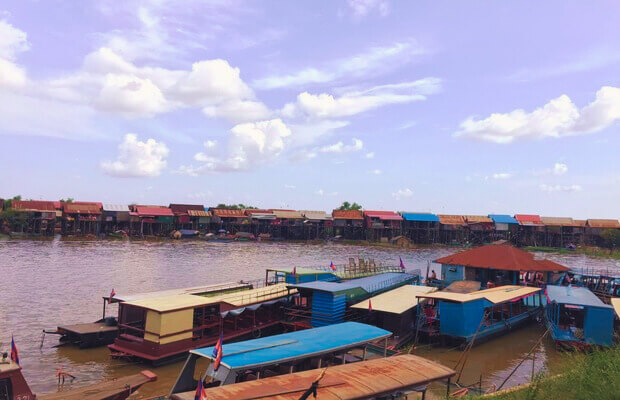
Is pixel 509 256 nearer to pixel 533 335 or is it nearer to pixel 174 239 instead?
pixel 533 335

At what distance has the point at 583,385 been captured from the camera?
10938 mm

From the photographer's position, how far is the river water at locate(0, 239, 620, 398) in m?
17.7

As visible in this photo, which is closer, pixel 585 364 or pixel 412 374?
pixel 412 374

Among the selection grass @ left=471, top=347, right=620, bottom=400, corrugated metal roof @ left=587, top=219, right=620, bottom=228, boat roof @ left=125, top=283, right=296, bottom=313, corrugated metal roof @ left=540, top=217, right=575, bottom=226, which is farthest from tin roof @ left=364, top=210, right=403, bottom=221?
grass @ left=471, top=347, right=620, bottom=400

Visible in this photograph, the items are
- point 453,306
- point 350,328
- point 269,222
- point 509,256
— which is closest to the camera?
point 350,328

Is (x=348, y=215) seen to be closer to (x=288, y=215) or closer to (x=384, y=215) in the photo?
(x=384, y=215)

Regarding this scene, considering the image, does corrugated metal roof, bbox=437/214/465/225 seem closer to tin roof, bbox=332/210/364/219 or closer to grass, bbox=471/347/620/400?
tin roof, bbox=332/210/364/219

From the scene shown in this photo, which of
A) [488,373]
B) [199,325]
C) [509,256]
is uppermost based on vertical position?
[509,256]

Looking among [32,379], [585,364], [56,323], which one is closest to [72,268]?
[56,323]

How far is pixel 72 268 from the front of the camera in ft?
134

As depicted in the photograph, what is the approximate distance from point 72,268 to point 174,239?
112 feet

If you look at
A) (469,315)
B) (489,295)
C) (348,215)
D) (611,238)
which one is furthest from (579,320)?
(611,238)

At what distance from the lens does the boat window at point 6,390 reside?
34.9 ft

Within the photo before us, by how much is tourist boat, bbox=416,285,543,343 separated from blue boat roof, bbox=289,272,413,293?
2873 millimetres
